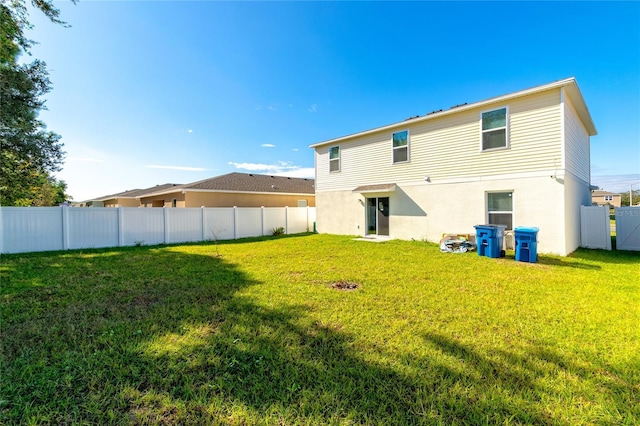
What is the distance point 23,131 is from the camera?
1139cm

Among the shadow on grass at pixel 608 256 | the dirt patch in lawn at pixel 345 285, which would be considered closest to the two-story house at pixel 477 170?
the shadow on grass at pixel 608 256

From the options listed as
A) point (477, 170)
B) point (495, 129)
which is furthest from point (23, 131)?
point (495, 129)

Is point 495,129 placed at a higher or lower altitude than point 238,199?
higher

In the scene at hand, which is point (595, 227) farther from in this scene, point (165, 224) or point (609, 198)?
point (609, 198)

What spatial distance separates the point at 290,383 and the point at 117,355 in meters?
1.89

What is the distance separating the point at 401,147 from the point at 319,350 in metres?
10.9

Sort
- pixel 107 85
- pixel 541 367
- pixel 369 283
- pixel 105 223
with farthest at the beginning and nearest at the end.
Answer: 1. pixel 105 223
2. pixel 107 85
3. pixel 369 283
4. pixel 541 367

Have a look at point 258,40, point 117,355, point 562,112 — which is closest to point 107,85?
point 258,40

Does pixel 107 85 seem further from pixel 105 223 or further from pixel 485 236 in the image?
pixel 485 236

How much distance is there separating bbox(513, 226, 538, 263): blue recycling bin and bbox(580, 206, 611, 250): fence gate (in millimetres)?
4848

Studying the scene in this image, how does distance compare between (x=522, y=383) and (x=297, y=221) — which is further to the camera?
(x=297, y=221)

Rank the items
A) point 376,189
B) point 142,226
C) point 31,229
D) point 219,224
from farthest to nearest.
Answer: point 219,224 < point 376,189 < point 142,226 < point 31,229

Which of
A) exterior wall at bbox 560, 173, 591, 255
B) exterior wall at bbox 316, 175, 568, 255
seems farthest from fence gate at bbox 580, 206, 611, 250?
exterior wall at bbox 316, 175, 568, 255

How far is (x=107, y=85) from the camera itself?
31.1ft
